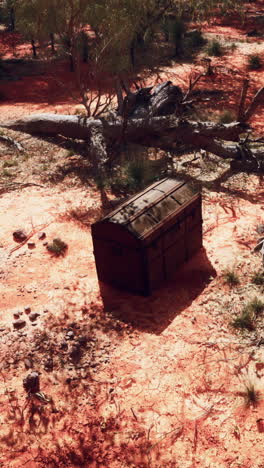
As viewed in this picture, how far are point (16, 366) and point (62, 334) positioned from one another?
0.82 m

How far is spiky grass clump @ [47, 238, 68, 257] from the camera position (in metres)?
8.71

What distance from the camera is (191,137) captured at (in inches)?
460

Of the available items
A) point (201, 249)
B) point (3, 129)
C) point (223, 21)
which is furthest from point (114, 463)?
point (223, 21)

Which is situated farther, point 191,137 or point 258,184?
point 191,137

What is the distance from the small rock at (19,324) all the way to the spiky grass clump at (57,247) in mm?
1999

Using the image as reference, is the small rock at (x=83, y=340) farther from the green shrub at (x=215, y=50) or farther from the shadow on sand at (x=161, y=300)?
the green shrub at (x=215, y=50)

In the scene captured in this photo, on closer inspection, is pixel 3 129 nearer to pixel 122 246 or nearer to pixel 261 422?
pixel 122 246

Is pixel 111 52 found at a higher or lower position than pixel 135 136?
higher

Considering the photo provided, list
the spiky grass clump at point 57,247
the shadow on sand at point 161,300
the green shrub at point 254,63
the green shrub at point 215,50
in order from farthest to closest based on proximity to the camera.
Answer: the green shrub at point 215,50 → the green shrub at point 254,63 → the spiky grass clump at point 57,247 → the shadow on sand at point 161,300

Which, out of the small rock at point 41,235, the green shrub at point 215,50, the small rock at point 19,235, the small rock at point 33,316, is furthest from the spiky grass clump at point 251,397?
the green shrub at point 215,50

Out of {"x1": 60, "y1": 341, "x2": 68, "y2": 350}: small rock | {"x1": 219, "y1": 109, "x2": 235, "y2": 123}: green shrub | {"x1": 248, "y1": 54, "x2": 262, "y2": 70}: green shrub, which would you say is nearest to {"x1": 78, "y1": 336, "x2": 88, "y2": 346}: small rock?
{"x1": 60, "y1": 341, "x2": 68, "y2": 350}: small rock

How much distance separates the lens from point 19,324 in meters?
6.88

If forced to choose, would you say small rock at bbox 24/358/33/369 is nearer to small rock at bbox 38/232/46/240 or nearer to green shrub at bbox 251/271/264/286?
small rock at bbox 38/232/46/240

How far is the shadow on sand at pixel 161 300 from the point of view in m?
6.96
